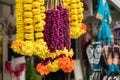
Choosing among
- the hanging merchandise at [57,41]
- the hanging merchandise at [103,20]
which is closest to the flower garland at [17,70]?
the hanging merchandise at [103,20]

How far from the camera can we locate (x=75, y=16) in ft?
9.77

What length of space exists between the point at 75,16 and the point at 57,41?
1.55 feet

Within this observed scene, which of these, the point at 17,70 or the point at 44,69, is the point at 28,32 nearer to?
the point at 44,69

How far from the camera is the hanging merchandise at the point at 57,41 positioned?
8.43 ft

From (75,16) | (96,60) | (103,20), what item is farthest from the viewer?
(103,20)

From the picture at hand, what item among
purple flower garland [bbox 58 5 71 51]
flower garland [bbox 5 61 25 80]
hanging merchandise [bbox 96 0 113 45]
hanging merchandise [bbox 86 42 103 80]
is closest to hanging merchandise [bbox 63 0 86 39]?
purple flower garland [bbox 58 5 71 51]

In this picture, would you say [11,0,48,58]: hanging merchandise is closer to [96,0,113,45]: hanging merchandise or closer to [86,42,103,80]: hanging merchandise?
[86,42,103,80]: hanging merchandise

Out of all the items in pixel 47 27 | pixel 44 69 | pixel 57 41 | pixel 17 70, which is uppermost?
pixel 47 27

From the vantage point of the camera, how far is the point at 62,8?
2686 mm

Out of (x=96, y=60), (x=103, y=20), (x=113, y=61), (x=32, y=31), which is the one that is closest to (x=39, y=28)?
(x=32, y=31)

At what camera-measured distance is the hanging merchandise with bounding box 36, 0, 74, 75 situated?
257 cm

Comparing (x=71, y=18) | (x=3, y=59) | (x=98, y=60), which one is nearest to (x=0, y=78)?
(x=3, y=59)

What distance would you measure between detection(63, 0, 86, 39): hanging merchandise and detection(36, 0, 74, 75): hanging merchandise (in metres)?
0.30

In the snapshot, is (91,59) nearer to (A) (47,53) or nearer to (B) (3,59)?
(B) (3,59)
